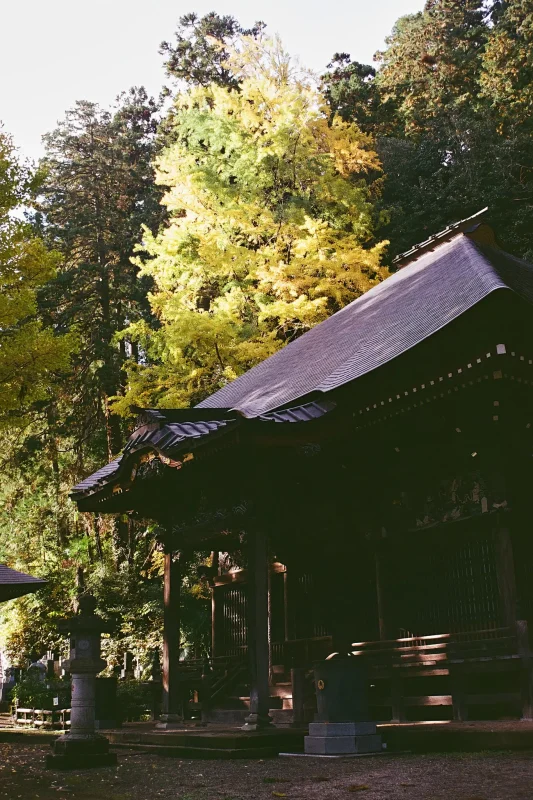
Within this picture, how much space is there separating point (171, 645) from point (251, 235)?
39.7 ft

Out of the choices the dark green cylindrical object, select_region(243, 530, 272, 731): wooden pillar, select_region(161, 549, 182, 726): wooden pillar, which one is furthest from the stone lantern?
the dark green cylindrical object

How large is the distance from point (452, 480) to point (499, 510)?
0.95 m

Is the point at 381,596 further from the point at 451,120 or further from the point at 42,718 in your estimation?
the point at 451,120

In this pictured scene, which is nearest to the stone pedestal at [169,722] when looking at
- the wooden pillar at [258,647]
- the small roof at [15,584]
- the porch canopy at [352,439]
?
the porch canopy at [352,439]

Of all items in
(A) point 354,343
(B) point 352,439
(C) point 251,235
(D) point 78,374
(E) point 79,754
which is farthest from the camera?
(D) point 78,374

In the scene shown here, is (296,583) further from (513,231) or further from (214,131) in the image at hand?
(513,231)

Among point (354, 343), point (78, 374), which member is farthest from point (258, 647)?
point (78, 374)

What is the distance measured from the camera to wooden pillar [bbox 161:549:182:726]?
39.5 feet

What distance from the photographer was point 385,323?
12703 mm

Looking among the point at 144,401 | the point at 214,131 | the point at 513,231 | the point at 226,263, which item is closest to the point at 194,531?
the point at 144,401

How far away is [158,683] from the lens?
607 inches

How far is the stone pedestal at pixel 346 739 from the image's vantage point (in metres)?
8.20

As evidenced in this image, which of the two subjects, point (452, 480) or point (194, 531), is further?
point (194, 531)

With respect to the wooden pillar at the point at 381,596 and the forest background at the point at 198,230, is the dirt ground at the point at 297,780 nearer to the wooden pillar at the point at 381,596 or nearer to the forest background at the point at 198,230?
the wooden pillar at the point at 381,596
